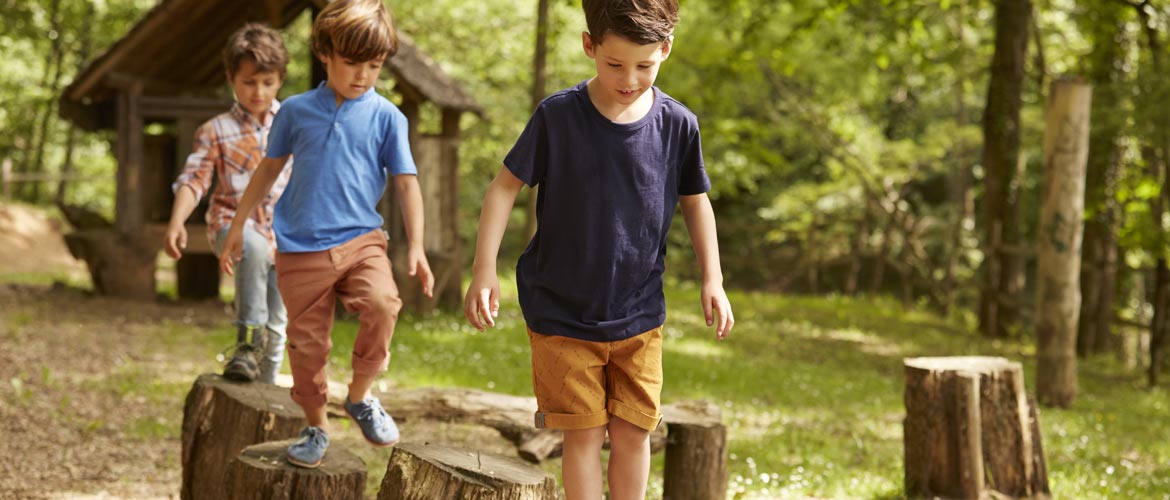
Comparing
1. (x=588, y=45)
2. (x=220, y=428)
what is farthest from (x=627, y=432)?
(x=220, y=428)

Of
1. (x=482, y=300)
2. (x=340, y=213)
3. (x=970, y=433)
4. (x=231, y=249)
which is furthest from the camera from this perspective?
(x=970, y=433)

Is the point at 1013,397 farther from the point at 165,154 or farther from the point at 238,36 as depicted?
the point at 165,154

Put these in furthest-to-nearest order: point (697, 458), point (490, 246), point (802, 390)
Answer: point (802, 390) → point (697, 458) → point (490, 246)

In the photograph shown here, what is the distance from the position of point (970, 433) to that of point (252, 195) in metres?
3.69

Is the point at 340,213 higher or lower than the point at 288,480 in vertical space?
higher

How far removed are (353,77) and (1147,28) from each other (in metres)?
9.68

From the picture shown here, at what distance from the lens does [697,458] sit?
523cm

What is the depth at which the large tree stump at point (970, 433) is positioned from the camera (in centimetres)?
568

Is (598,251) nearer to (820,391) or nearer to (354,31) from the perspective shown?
(354,31)

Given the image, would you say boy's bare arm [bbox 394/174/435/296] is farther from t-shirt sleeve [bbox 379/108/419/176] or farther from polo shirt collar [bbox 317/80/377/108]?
polo shirt collar [bbox 317/80/377/108]

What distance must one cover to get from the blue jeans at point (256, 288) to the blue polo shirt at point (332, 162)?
848 millimetres

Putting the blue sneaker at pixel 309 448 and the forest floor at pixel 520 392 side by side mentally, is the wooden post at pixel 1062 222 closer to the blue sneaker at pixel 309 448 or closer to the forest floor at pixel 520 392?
the forest floor at pixel 520 392

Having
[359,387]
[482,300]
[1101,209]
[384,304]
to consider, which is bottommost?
[359,387]

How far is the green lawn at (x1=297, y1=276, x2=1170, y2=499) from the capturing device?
662 centimetres
